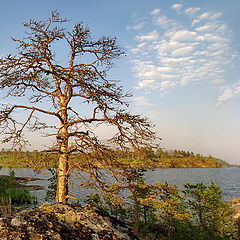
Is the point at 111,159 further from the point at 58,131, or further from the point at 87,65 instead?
the point at 87,65

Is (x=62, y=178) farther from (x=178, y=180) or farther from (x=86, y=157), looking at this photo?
(x=178, y=180)

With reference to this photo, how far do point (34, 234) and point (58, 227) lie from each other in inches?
14.7

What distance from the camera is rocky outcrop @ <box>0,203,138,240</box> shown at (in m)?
2.88

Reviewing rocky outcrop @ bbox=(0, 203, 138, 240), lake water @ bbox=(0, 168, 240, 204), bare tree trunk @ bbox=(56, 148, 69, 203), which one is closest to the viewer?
rocky outcrop @ bbox=(0, 203, 138, 240)

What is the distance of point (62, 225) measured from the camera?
10.7 ft

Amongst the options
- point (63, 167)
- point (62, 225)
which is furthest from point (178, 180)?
point (62, 225)

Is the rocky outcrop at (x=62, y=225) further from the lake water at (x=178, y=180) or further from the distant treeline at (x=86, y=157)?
the lake water at (x=178, y=180)

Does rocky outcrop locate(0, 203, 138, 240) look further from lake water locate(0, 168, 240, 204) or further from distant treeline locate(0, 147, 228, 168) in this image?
lake water locate(0, 168, 240, 204)

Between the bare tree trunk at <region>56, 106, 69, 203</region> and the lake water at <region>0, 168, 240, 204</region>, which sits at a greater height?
the bare tree trunk at <region>56, 106, 69, 203</region>

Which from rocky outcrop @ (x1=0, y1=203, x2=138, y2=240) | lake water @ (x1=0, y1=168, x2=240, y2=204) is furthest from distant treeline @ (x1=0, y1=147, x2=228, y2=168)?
lake water @ (x1=0, y1=168, x2=240, y2=204)

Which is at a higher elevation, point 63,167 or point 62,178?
point 63,167

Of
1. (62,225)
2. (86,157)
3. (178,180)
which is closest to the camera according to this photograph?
(62,225)

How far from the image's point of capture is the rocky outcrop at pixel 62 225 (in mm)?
2877

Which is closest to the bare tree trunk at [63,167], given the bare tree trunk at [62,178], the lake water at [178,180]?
the bare tree trunk at [62,178]
